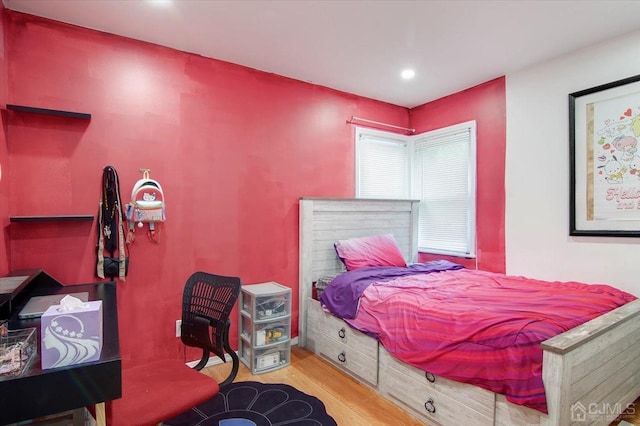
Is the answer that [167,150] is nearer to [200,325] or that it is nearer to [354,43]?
[200,325]

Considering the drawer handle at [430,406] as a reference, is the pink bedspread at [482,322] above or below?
above

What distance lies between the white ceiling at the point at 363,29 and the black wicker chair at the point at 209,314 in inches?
68.1

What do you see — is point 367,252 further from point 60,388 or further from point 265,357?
point 60,388

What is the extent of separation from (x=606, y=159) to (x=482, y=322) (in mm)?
1828

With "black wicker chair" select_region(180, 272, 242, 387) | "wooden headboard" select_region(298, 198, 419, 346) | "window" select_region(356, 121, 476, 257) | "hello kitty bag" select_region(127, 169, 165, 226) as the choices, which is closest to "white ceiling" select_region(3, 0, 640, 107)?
"window" select_region(356, 121, 476, 257)

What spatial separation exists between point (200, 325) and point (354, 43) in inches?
89.5

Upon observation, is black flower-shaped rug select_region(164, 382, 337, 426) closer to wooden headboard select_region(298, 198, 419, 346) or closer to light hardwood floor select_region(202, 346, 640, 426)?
light hardwood floor select_region(202, 346, 640, 426)

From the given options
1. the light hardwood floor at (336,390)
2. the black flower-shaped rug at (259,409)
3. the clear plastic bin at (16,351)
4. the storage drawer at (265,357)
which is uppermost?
the clear plastic bin at (16,351)

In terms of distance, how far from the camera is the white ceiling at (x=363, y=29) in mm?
2186

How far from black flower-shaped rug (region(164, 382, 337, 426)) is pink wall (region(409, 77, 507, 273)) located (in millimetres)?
2201

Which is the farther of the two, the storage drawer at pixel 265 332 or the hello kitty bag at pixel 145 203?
the storage drawer at pixel 265 332

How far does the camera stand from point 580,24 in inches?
94.0

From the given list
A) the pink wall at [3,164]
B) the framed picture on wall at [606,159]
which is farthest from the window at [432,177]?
the pink wall at [3,164]

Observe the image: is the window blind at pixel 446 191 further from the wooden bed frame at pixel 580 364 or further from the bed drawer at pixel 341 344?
the bed drawer at pixel 341 344
